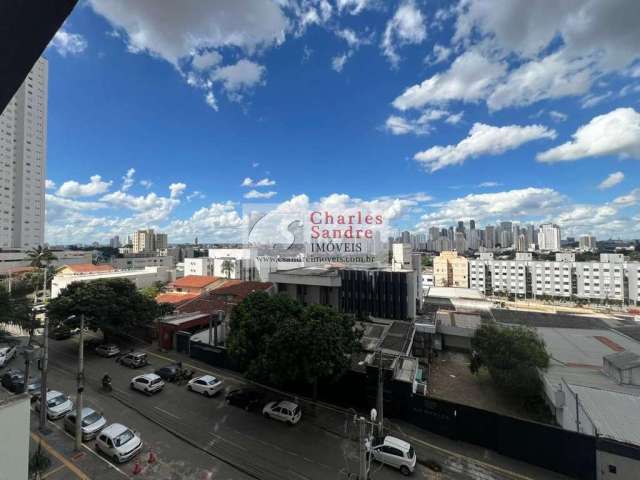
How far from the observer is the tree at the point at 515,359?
1520cm

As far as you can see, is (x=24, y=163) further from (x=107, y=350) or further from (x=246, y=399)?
(x=246, y=399)

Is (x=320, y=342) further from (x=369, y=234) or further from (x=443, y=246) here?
(x=443, y=246)

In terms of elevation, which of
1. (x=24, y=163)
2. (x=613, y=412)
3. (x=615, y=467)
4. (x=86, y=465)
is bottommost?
(x=86, y=465)

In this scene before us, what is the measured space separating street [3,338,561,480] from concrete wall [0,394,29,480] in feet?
17.4

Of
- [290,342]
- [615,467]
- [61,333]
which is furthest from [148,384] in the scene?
[615,467]

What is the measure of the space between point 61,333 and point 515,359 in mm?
29733

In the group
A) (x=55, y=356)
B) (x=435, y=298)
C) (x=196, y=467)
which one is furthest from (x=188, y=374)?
(x=435, y=298)

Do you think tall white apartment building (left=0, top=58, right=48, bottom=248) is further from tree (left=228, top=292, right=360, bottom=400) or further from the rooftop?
the rooftop

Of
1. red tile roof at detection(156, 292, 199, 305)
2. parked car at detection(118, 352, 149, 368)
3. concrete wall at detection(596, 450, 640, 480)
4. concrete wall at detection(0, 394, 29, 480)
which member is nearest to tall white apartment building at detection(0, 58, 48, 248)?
red tile roof at detection(156, 292, 199, 305)

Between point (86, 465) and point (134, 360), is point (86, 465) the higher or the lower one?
the lower one

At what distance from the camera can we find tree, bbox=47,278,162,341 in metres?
19.1

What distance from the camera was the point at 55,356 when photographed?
19.8 metres

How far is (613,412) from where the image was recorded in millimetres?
11398

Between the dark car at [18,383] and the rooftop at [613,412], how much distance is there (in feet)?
78.1
